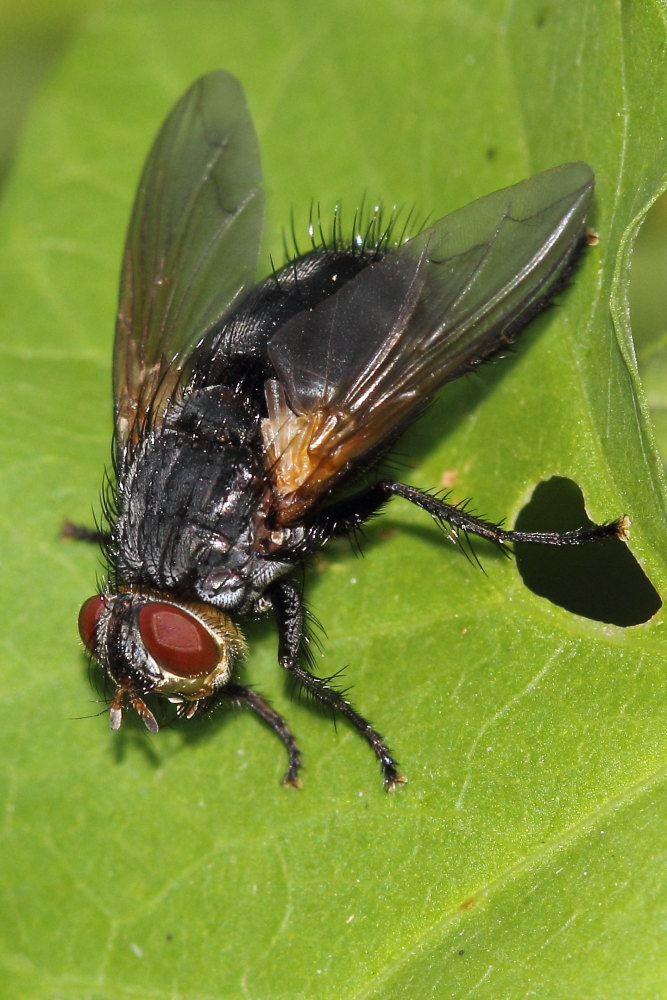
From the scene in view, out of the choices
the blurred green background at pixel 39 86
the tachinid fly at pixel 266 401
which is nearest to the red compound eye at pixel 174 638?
the tachinid fly at pixel 266 401

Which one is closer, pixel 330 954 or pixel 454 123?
pixel 330 954

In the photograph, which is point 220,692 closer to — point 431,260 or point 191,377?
point 191,377

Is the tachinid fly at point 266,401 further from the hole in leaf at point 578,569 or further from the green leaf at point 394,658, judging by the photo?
the green leaf at point 394,658

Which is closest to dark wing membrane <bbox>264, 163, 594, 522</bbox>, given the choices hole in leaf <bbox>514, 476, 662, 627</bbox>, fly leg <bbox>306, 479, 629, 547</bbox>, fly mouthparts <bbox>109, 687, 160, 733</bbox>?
fly leg <bbox>306, 479, 629, 547</bbox>

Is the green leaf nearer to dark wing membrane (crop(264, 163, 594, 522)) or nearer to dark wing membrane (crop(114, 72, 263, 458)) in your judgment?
dark wing membrane (crop(264, 163, 594, 522))

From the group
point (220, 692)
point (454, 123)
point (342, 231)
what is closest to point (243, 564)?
point (220, 692)

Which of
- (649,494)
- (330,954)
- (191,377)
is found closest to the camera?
(649,494)
